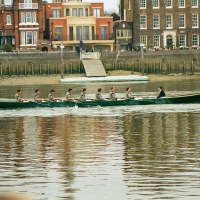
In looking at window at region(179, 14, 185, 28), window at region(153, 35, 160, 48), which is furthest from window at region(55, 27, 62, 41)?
window at region(179, 14, 185, 28)

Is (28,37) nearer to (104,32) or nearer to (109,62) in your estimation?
(104,32)

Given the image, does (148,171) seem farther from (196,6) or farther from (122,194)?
(196,6)

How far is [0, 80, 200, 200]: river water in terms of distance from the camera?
2491 centimetres

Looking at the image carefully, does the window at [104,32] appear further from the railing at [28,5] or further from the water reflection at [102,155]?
the water reflection at [102,155]

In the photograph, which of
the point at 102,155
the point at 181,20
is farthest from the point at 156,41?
the point at 102,155

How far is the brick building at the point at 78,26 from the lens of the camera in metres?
114

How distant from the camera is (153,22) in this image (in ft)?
381

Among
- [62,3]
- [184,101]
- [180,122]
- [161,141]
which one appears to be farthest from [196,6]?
[161,141]

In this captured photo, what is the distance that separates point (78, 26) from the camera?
4547 inches

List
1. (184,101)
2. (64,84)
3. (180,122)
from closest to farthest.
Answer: (180,122), (184,101), (64,84)

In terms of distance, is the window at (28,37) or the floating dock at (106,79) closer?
the floating dock at (106,79)

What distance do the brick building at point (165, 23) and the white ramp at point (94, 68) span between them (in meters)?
17.5

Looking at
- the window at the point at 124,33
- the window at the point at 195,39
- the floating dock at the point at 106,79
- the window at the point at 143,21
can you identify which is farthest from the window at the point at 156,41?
the floating dock at the point at 106,79

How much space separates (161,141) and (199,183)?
1046 centimetres
